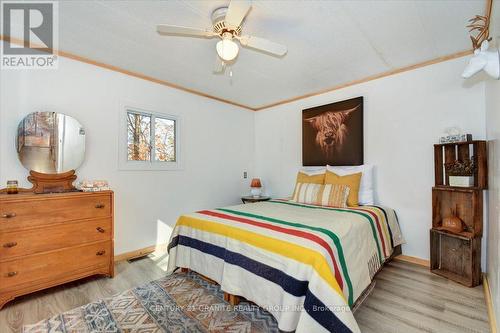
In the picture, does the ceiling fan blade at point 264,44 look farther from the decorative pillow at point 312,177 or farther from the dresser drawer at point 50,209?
the dresser drawer at point 50,209

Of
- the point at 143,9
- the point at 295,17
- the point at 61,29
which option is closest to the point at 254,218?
the point at 295,17

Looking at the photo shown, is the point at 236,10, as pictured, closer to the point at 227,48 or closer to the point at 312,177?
the point at 227,48

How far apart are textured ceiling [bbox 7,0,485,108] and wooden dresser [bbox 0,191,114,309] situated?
153 centimetres

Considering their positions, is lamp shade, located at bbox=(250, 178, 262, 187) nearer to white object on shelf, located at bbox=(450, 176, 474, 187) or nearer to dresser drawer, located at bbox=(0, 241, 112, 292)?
dresser drawer, located at bbox=(0, 241, 112, 292)

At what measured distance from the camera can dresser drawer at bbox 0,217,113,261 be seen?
187cm

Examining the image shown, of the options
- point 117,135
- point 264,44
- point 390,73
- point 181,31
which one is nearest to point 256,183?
point 117,135

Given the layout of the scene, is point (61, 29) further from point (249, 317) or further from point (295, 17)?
point (249, 317)

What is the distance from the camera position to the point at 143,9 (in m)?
1.79

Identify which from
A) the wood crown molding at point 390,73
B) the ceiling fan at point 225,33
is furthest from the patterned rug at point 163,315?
the wood crown molding at point 390,73

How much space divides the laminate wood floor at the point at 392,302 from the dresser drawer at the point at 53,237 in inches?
16.8

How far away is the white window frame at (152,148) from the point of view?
2.92 meters

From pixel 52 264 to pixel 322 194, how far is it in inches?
113

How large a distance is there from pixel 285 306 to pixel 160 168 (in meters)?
2.53

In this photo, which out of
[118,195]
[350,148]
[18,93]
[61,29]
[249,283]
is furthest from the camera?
[350,148]
